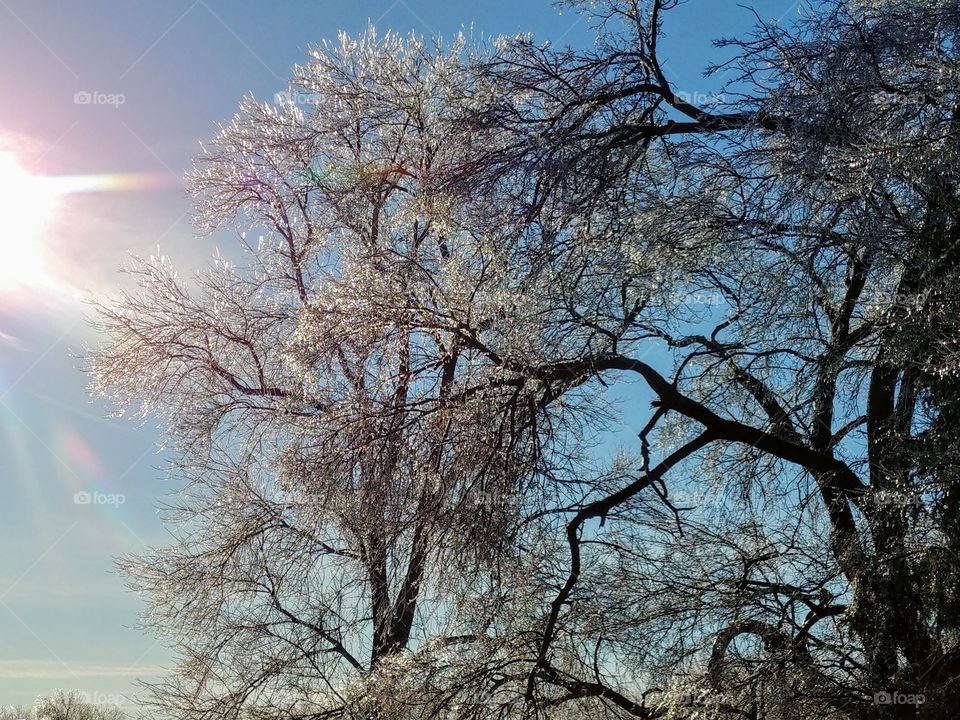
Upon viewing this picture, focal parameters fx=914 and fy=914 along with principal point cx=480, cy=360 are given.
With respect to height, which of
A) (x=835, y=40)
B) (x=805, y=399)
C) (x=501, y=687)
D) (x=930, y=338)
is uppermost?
(x=835, y=40)

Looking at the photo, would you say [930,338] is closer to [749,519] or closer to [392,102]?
[749,519]

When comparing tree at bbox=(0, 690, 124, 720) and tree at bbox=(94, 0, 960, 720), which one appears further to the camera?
tree at bbox=(0, 690, 124, 720)

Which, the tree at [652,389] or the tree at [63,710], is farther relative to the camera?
the tree at [63,710]

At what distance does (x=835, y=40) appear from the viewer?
7074 millimetres

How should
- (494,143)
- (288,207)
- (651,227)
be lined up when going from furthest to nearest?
(288,207) → (494,143) → (651,227)

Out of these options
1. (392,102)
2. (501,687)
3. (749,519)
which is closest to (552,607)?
(501,687)

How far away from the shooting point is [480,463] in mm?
7066

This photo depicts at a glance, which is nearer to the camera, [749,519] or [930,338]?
[930,338]

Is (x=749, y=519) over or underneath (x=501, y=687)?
over

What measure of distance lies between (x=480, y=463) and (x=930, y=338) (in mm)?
3262

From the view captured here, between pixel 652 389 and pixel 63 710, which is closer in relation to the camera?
pixel 652 389

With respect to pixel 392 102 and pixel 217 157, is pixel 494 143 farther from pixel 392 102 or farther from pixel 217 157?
pixel 217 157

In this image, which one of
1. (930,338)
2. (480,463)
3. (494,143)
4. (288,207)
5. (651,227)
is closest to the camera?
(930,338)

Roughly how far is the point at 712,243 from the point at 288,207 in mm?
7056
